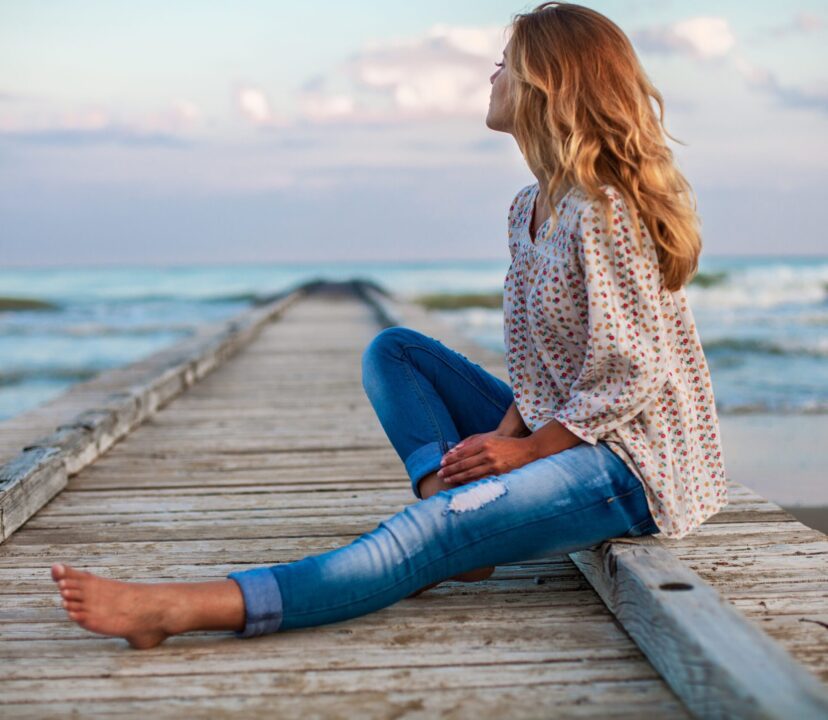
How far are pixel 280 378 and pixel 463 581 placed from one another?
444 cm

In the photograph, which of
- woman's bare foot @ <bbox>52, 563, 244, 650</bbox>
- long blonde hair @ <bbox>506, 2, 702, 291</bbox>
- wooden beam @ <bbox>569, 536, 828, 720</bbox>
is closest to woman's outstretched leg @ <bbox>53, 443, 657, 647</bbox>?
woman's bare foot @ <bbox>52, 563, 244, 650</bbox>

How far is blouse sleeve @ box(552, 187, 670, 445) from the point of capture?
6.36 ft

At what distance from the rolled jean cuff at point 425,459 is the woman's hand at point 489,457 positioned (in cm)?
15

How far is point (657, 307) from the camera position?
198 cm

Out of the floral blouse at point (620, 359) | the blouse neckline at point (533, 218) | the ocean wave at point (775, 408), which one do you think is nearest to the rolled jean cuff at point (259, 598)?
the floral blouse at point (620, 359)

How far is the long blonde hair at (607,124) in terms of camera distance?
198 cm

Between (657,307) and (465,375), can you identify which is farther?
(465,375)

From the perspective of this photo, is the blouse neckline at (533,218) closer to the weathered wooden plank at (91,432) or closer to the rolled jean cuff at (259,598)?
the rolled jean cuff at (259,598)

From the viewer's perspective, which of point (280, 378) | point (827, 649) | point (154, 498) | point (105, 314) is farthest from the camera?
point (105, 314)

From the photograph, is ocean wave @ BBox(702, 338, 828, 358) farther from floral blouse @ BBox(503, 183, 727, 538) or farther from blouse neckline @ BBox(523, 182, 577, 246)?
floral blouse @ BBox(503, 183, 727, 538)

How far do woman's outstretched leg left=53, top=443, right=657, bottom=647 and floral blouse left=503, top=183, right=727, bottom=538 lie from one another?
66 millimetres

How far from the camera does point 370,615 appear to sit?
201cm

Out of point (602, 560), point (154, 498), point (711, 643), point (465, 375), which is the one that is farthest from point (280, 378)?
point (711, 643)

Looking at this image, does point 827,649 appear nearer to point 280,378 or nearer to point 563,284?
point 563,284
